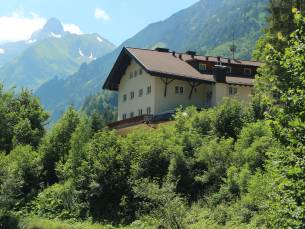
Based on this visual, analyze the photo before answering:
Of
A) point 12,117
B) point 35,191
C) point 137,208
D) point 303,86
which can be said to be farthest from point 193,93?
point 303,86

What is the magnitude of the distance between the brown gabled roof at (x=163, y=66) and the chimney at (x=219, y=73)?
0.53m

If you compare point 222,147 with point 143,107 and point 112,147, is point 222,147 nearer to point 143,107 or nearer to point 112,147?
point 112,147

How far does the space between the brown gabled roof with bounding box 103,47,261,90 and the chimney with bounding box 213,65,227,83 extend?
0.53 m

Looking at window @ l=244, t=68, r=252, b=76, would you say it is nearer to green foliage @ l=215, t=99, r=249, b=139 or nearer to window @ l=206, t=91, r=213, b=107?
window @ l=206, t=91, r=213, b=107

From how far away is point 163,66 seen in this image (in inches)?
2327

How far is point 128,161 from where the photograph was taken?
34969 millimetres

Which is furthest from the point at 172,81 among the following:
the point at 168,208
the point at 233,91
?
the point at 168,208

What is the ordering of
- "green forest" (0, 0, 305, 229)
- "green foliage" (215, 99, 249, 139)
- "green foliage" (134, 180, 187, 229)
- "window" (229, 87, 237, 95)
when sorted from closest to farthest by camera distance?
"green foliage" (134, 180, 187, 229)
"green forest" (0, 0, 305, 229)
"green foliage" (215, 99, 249, 139)
"window" (229, 87, 237, 95)

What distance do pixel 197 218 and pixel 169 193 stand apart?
216cm

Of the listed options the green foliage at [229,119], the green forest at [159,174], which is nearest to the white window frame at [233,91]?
the green forest at [159,174]

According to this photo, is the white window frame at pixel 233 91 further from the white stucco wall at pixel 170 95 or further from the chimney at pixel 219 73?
the chimney at pixel 219 73

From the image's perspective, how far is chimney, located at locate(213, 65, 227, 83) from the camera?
193 ft

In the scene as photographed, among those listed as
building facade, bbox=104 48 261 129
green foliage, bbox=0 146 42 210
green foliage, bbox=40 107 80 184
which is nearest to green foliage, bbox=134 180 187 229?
green foliage, bbox=0 146 42 210

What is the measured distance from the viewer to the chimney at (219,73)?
58.9 metres
